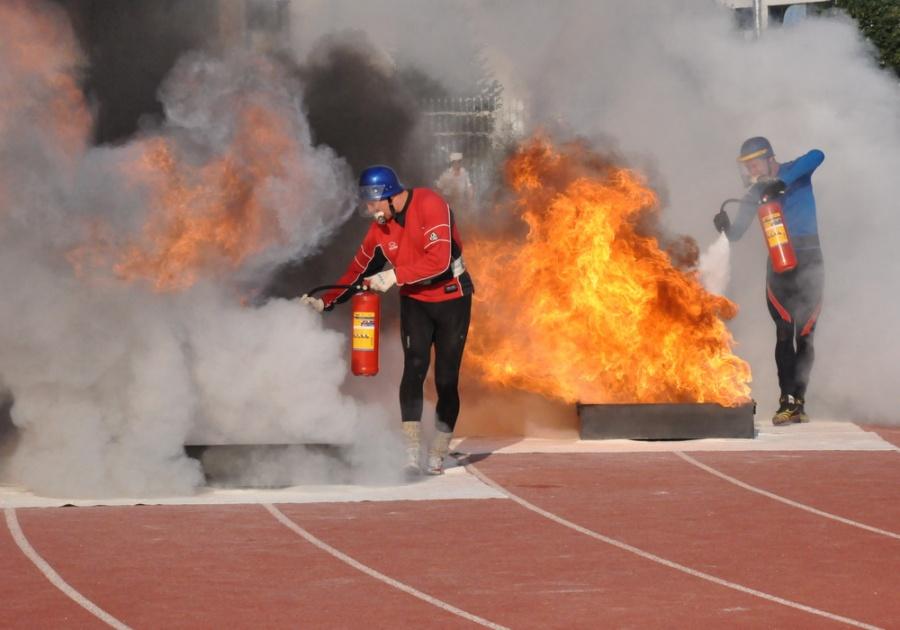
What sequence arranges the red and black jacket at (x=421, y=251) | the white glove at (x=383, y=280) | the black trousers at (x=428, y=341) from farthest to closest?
the black trousers at (x=428, y=341), the red and black jacket at (x=421, y=251), the white glove at (x=383, y=280)

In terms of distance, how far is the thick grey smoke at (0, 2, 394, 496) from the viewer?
969 cm

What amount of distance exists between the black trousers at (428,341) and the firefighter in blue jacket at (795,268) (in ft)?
11.1

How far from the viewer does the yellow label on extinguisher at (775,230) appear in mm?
12984

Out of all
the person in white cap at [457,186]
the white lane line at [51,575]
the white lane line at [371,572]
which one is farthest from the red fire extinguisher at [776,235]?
the white lane line at [51,575]

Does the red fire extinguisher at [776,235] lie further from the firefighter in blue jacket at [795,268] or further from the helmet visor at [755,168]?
the helmet visor at [755,168]

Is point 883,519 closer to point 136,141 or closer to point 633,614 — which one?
point 633,614

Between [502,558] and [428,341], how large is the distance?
2777 mm

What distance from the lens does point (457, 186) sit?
1440 cm

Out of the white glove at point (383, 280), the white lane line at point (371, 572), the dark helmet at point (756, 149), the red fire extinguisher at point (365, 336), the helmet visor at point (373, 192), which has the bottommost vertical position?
the white lane line at point (371, 572)

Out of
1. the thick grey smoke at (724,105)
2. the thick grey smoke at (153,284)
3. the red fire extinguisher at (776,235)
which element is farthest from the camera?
the thick grey smoke at (724,105)

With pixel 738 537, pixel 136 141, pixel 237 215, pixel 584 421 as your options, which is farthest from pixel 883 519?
pixel 136 141

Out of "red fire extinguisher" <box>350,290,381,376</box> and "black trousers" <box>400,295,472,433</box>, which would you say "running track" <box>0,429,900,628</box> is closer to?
"black trousers" <box>400,295,472,433</box>

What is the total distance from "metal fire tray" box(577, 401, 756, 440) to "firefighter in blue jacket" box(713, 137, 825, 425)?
1.05 meters

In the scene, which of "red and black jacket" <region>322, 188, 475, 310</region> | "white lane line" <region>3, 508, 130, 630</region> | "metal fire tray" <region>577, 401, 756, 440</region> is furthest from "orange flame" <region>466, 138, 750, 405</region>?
"white lane line" <region>3, 508, 130, 630</region>
